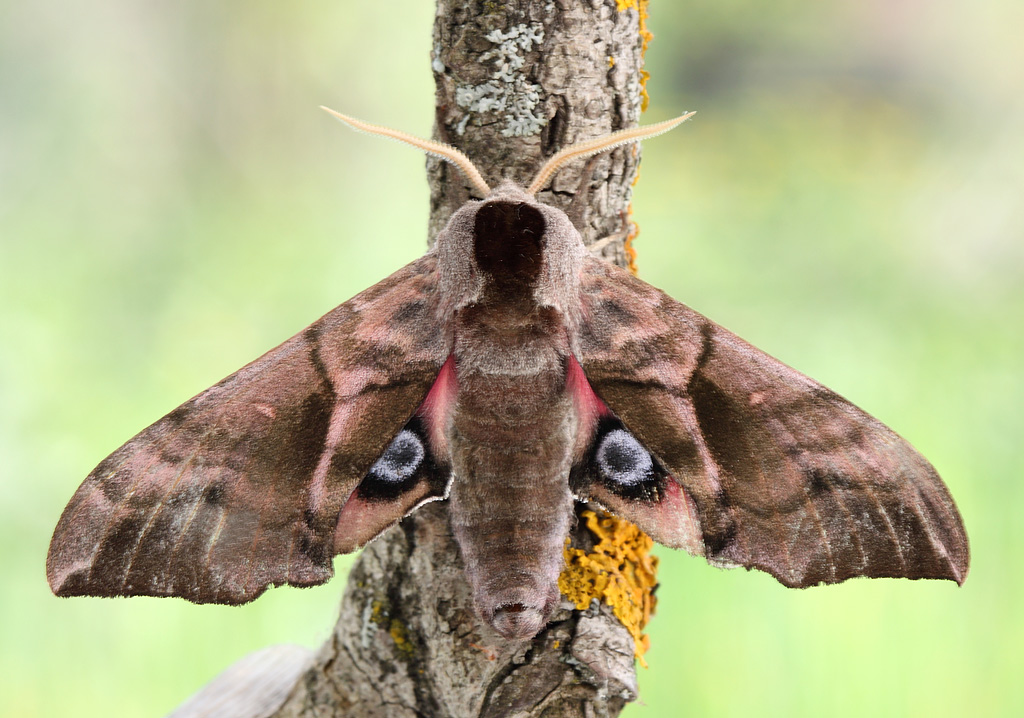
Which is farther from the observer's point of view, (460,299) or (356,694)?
(356,694)

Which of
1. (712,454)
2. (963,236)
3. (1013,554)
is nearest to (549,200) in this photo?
(712,454)

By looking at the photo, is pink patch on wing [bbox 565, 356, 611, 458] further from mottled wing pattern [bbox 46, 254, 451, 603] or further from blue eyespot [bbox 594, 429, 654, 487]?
mottled wing pattern [bbox 46, 254, 451, 603]

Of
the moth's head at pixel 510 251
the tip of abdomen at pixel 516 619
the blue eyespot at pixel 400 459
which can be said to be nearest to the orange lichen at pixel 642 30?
the moth's head at pixel 510 251

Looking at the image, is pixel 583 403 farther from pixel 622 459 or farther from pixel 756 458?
pixel 756 458

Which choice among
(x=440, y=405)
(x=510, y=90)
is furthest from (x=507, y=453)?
(x=510, y=90)

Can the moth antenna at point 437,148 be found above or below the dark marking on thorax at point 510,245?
above

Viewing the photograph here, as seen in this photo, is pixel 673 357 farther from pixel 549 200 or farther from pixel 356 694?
pixel 356 694

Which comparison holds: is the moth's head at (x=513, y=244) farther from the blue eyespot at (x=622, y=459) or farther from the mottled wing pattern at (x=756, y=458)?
the blue eyespot at (x=622, y=459)
